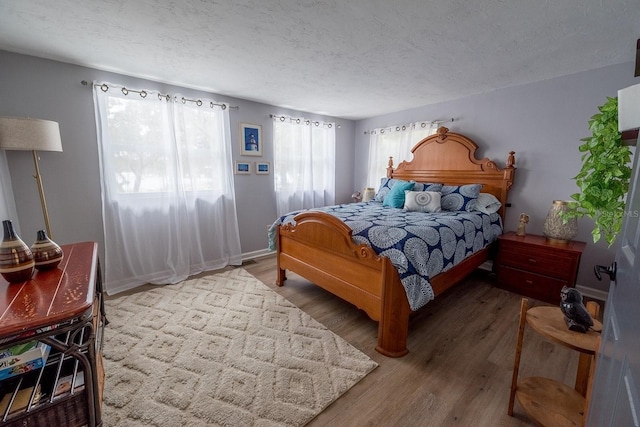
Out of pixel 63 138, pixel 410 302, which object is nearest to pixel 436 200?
pixel 410 302

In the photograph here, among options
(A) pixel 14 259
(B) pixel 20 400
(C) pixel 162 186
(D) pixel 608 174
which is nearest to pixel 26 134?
(C) pixel 162 186

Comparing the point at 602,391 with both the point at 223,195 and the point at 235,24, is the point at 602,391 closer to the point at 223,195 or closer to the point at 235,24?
the point at 235,24

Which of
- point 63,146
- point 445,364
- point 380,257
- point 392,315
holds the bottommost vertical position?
point 445,364

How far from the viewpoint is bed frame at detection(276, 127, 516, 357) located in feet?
5.77

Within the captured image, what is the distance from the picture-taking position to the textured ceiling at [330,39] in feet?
5.00

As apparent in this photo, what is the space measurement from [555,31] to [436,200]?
1.65m

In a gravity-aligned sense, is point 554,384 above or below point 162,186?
below

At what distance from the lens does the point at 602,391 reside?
0.75m

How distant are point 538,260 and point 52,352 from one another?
3590mm

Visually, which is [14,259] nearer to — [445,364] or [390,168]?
[445,364]

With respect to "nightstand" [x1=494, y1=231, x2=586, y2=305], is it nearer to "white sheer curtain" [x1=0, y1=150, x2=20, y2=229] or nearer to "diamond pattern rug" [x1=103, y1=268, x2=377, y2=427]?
"diamond pattern rug" [x1=103, y1=268, x2=377, y2=427]

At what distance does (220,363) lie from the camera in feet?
5.52

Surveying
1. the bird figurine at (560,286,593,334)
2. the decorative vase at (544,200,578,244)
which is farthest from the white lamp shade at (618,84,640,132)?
the decorative vase at (544,200,578,244)

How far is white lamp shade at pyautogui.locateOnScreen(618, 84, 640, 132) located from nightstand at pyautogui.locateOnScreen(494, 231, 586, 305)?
197 centimetres
